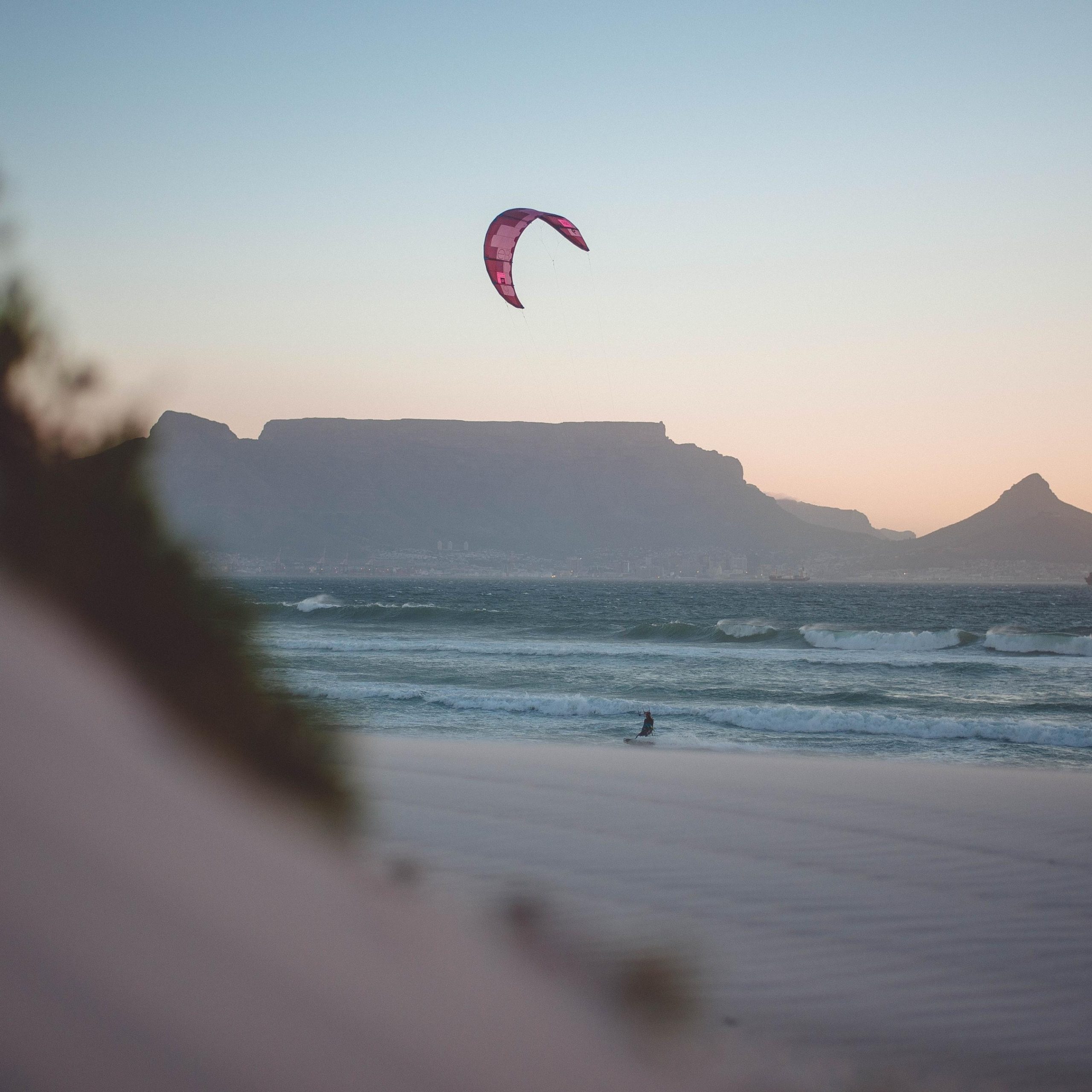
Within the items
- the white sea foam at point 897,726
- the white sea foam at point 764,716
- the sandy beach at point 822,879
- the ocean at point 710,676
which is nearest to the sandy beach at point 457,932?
the sandy beach at point 822,879

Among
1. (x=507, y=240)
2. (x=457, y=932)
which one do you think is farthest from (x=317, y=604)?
(x=457, y=932)

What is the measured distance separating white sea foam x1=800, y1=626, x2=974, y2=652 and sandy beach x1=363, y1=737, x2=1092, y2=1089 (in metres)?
23.3

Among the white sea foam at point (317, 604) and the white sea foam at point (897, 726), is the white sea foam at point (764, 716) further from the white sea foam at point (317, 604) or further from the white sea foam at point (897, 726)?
the white sea foam at point (317, 604)

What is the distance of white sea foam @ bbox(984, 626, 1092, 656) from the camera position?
29781 mm

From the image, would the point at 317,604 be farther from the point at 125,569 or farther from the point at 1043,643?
the point at 125,569

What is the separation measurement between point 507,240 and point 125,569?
10727 mm

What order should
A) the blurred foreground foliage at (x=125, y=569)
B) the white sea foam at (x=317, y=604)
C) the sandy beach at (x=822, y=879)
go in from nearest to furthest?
1. the blurred foreground foliage at (x=125, y=569)
2. the sandy beach at (x=822, y=879)
3. the white sea foam at (x=317, y=604)

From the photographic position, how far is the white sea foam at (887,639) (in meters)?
33.1

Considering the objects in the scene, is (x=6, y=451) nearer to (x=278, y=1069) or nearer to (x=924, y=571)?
(x=278, y=1069)

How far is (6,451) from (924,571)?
15397 centimetres

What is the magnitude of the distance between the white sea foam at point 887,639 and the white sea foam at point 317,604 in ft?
82.4

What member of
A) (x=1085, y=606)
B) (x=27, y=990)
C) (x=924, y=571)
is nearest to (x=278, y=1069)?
(x=27, y=990)

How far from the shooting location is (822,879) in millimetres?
6012

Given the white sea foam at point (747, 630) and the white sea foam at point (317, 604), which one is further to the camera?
the white sea foam at point (317, 604)
